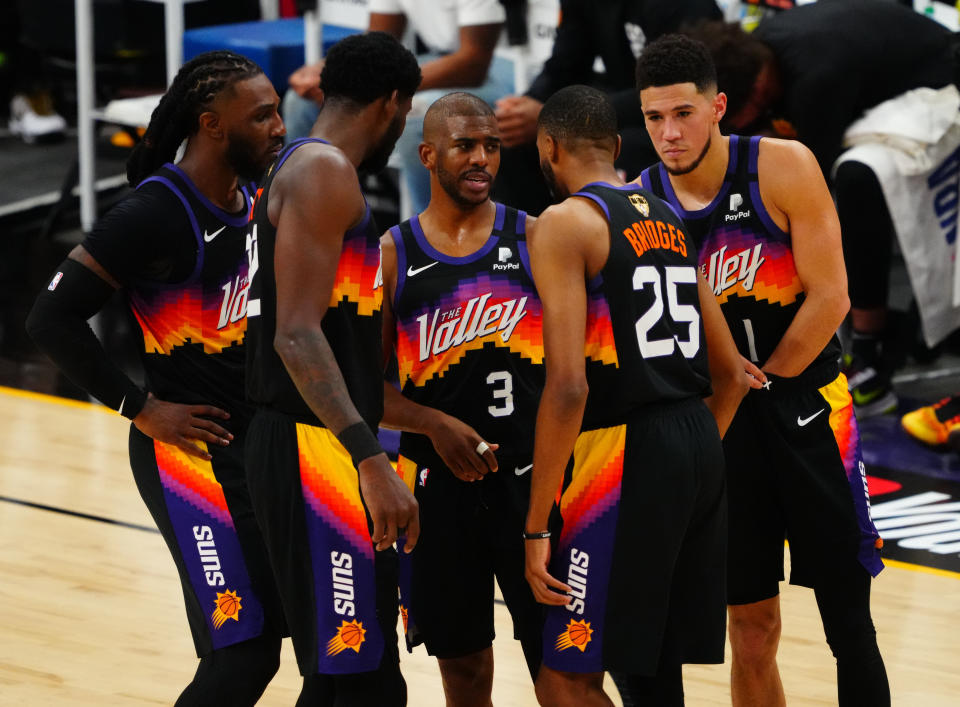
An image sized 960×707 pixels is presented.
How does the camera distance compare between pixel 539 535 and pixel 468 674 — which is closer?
pixel 539 535

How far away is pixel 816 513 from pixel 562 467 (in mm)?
899

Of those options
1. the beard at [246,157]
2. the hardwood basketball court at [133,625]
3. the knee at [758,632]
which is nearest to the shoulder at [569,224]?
the beard at [246,157]

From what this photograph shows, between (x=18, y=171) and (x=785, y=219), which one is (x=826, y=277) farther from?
(x=18, y=171)

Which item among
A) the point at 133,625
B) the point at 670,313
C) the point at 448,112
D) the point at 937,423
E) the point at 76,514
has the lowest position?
the point at 76,514

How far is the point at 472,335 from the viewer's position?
377 cm

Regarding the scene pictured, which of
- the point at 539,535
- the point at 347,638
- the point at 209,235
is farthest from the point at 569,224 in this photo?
the point at 347,638

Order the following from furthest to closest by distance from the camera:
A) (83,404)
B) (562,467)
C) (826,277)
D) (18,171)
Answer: (18,171) → (83,404) → (826,277) → (562,467)

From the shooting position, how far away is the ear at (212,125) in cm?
367

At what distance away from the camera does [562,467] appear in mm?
3311

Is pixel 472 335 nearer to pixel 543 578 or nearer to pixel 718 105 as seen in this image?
pixel 543 578

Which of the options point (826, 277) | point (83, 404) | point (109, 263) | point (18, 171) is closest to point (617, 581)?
point (826, 277)

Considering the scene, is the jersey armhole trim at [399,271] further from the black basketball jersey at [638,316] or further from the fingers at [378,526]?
the fingers at [378,526]

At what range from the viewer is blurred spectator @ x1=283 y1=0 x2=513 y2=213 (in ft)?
23.1

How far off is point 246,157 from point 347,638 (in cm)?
120
